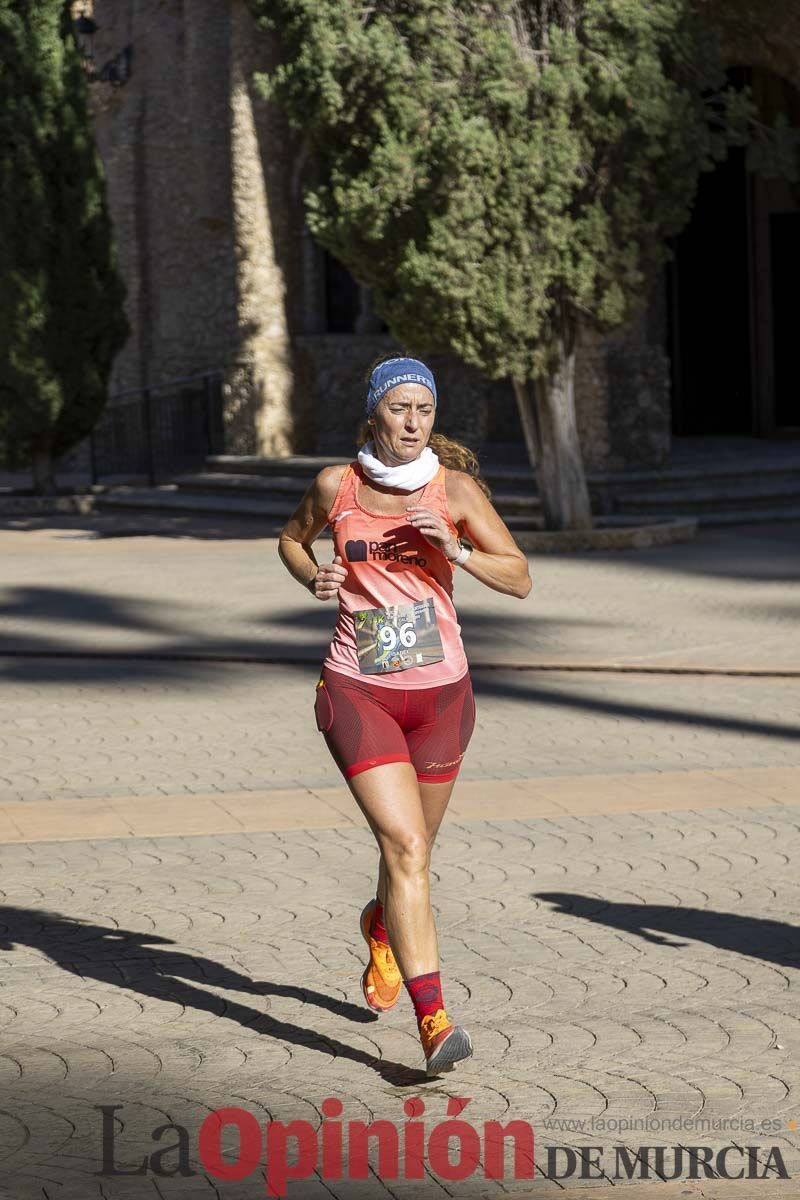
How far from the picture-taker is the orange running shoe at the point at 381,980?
17.8ft

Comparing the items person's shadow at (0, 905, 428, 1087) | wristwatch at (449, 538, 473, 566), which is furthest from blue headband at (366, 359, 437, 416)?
person's shadow at (0, 905, 428, 1087)

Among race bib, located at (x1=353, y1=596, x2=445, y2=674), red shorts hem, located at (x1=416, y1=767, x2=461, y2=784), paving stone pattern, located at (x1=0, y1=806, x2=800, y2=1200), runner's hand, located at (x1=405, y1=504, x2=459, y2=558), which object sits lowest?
paving stone pattern, located at (x1=0, y1=806, x2=800, y2=1200)

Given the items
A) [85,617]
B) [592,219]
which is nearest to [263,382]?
[592,219]

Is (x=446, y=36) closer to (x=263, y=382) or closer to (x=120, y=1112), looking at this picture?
(x=263, y=382)

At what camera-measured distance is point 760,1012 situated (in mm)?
5508

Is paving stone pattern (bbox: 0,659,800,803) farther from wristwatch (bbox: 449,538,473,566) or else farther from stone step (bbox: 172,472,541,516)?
stone step (bbox: 172,472,541,516)

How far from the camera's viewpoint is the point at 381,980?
17.8 ft

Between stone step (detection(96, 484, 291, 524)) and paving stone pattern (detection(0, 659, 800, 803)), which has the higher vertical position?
stone step (detection(96, 484, 291, 524))

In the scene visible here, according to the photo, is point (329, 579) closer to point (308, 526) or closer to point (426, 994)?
point (308, 526)

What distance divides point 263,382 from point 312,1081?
76.2 feet

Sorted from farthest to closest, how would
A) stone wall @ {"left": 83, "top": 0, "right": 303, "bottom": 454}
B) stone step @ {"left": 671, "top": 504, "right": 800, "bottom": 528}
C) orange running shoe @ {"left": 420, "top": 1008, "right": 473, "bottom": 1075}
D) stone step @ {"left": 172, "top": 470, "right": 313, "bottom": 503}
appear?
stone wall @ {"left": 83, "top": 0, "right": 303, "bottom": 454} → stone step @ {"left": 172, "top": 470, "right": 313, "bottom": 503} → stone step @ {"left": 671, "top": 504, "right": 800, "bottom": 528} → orange running shoe @ {"left": 420, "top": 1008, "right": 473, "bottom": 1075}

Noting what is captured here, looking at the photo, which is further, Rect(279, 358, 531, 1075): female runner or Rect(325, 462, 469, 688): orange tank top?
Rect(325, 462, 469, 688): orange tank top

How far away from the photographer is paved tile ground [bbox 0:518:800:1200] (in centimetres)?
473

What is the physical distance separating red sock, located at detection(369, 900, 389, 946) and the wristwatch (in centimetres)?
102
